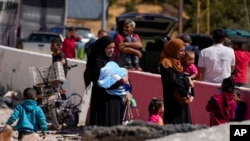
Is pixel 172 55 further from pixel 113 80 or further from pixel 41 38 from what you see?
pixel 41 38

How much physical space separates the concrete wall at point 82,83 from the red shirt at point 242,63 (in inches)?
51.9

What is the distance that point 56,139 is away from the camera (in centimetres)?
1388

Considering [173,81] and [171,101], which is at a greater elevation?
[173,81]

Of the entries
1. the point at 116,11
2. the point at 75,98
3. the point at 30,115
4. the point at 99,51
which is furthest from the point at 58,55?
the point at 116,11

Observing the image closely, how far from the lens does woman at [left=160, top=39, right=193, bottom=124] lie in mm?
10430

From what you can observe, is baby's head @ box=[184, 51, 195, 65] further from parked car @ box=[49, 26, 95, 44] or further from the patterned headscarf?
parked car @ box=[49, 26, 95, 44]

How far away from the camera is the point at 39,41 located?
119 ft

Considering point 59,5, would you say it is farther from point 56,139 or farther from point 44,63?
point 56,139

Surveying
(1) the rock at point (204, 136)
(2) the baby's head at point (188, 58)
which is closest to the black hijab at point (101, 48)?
(2) the baby's head at point (188, 58)

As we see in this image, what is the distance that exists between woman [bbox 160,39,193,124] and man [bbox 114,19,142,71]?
4.34 metres

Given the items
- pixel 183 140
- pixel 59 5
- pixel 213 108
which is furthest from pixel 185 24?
pixel 183 140

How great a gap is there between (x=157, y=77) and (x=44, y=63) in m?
4.45

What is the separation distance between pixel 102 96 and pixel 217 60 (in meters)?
2.56

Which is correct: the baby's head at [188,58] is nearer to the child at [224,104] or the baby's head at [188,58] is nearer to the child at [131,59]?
the child at [224,104]
